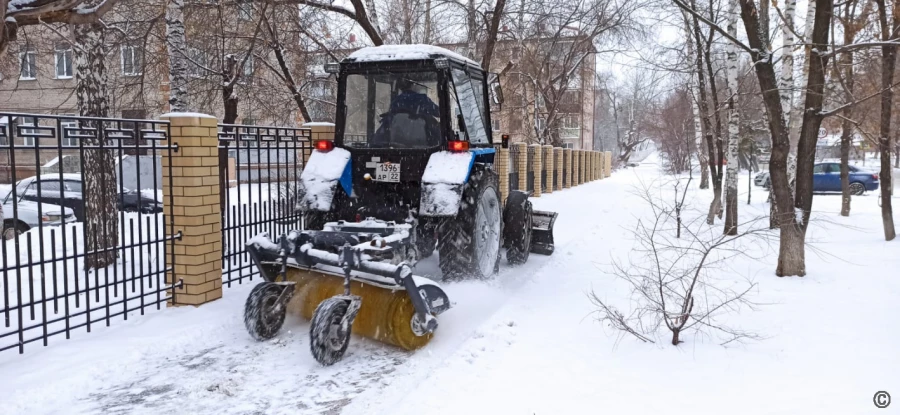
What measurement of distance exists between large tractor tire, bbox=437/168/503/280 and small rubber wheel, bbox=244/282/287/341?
167cm

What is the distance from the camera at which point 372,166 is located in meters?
6.13

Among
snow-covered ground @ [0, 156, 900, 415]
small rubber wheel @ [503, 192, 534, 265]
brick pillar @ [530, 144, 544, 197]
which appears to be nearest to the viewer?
snow-covered ground @ [0, 156, 900, 415]

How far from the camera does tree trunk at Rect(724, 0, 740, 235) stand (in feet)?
37.7

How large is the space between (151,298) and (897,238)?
12.0 m

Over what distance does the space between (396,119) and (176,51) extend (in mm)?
3883

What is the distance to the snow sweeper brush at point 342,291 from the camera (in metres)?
4.25

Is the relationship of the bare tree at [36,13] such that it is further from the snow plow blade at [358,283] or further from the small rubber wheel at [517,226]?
the small rubber wheel at [517,226]

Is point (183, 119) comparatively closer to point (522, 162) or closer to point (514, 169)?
point (514, 169)

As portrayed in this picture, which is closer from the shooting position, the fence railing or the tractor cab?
the tractor cab

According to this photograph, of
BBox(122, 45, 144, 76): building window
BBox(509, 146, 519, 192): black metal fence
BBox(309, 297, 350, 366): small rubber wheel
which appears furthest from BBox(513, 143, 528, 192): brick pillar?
BBox(309, 297, 350, 366): small rubber wheel

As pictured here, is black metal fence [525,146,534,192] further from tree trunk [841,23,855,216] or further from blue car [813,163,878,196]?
blue car [813,163,878,196]

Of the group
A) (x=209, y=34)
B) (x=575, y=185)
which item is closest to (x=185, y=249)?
(x=209, y=34)

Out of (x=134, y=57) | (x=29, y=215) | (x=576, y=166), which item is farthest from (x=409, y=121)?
(x=576, y=166)

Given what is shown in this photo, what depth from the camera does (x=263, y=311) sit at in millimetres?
4723
